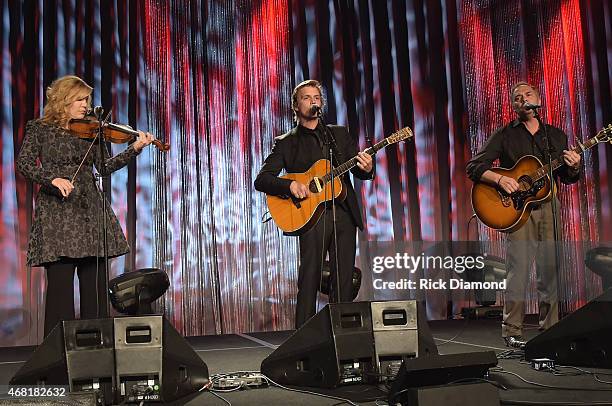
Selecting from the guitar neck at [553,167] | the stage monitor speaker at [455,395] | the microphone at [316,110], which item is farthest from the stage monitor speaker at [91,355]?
the guitar neck at [553,167]

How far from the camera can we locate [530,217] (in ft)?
14.1

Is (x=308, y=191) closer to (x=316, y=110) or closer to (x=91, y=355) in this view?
(x=316, y=110)

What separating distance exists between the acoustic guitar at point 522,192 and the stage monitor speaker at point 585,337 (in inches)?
42.1

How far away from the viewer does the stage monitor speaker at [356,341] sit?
293 cm

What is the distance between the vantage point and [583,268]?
644cm

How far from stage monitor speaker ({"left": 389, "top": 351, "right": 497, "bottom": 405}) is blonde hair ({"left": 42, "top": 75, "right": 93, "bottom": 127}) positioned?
210cm

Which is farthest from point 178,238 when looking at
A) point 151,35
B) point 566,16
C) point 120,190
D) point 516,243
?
point 566,16

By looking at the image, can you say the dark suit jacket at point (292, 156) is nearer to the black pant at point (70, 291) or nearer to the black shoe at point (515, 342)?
the black pant at point (70, 291)

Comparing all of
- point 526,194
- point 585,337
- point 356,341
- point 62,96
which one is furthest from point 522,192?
point 62,96

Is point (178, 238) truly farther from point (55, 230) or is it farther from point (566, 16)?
point (566, 16)

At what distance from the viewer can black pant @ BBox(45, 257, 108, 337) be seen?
321 centimetres

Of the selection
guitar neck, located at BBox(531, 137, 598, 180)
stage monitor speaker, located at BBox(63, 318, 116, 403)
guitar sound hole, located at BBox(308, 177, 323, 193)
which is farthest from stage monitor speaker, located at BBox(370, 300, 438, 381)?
guitar neck, located at BBox(531, 137, 598, 180)

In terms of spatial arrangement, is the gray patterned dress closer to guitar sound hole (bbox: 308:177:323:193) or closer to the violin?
the violin

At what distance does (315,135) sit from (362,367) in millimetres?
1453
